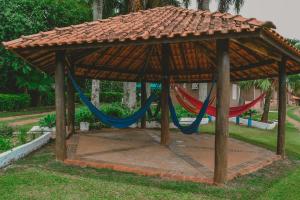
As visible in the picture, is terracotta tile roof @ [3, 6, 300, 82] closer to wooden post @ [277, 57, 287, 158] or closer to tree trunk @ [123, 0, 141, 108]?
wooden post @ [277, 57, 287, 158]

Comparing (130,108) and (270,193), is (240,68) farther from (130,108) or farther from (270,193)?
(130,108)

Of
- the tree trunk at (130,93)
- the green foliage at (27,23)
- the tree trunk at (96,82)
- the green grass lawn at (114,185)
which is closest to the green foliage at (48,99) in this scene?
the green foliage at (27,23)

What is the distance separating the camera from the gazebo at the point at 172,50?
6.47 meters

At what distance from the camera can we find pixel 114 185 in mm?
6230

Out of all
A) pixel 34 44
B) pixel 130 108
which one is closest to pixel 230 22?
pixel 34 44

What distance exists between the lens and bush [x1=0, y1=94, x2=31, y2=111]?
20.7 meters

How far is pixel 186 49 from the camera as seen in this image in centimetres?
1094

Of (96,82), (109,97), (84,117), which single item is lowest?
(84,117)

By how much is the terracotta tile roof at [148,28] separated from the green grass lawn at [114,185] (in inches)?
97.2

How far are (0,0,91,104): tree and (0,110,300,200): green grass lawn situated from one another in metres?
14.5

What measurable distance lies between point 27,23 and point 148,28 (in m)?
15.6

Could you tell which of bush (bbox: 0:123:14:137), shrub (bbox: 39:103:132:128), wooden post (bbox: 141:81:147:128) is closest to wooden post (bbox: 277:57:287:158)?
wooden post (bbox: 141:81:147:128)

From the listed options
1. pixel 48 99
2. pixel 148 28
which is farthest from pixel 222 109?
pixel 48 99

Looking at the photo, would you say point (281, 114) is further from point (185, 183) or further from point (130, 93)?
point (130, 93)
